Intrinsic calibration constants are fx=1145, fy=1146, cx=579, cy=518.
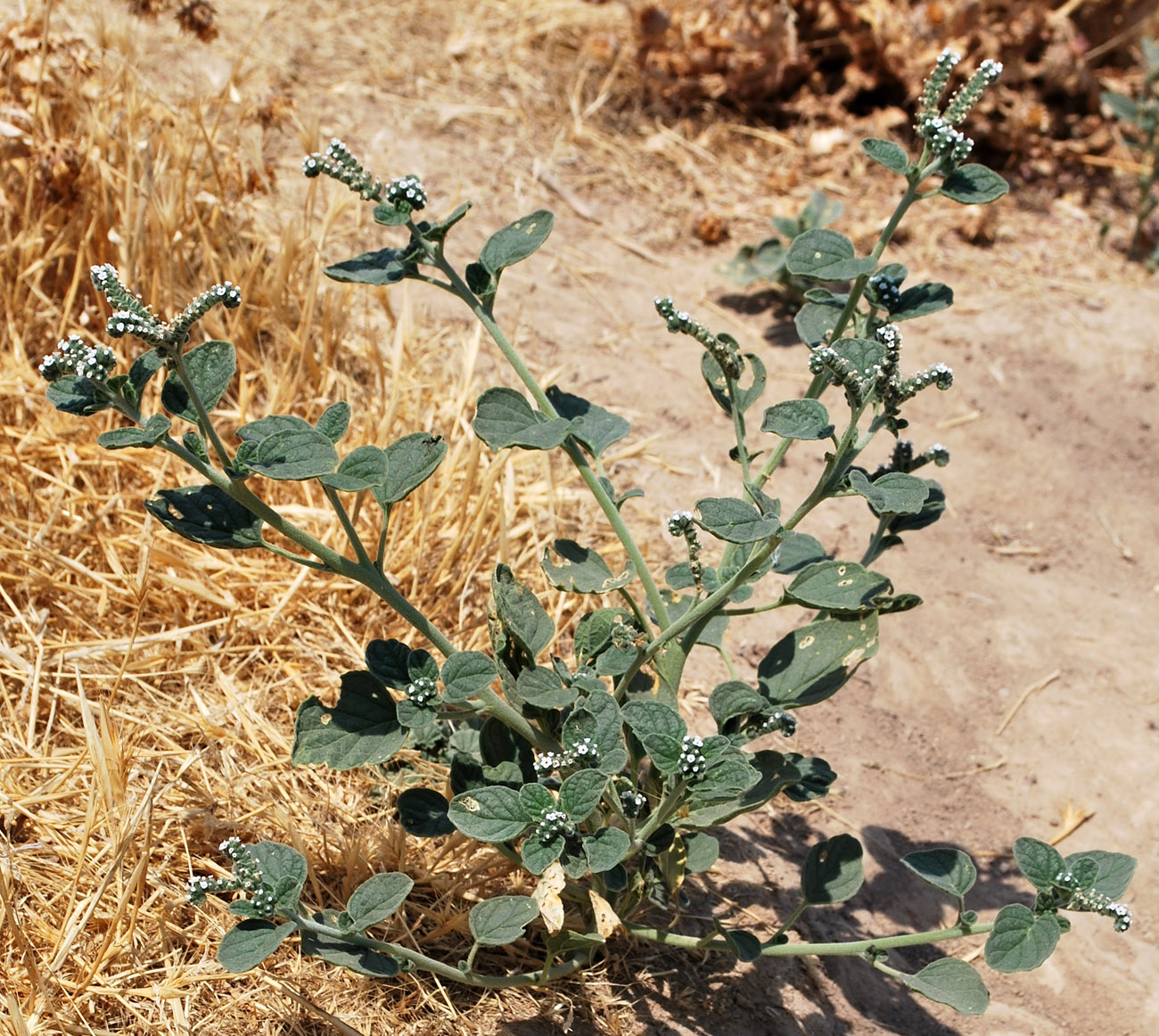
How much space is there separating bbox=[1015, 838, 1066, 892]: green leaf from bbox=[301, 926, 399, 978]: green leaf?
0.82m

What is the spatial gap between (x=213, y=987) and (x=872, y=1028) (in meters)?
1.10

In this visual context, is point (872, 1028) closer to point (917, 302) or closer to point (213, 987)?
point (213, 987)

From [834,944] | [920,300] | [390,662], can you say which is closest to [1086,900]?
[834,944]

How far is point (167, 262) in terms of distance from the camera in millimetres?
2748

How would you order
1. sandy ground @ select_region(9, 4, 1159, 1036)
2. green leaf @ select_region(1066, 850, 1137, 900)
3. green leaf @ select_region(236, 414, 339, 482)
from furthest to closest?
sandy ground @ select_region(9, 4, 1159, 1036)
green leaf @ select_region(1066, 850, 1137, 900)
green leaf @ select_region(236, 414, 339, 482)

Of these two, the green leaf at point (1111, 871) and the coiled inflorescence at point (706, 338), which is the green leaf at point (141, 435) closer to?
the coiled inflorescence at point (706, 338)

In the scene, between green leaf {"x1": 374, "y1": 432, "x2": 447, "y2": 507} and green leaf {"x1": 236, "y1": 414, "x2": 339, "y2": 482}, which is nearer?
green leaf {"x1": 236, "y1": 414, "x2": 339, "y2": 482}

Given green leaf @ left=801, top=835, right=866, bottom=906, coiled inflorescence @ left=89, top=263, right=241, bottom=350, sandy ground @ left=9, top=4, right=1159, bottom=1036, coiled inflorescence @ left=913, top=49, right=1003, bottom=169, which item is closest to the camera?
coiled inflorescence @ left=89, top=263, right=241, bottom=350

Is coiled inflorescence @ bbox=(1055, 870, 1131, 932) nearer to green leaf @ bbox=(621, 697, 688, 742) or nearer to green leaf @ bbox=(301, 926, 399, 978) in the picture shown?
green leaf @ bbox=(621, 697, 688, 742)

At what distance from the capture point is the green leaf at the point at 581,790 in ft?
4.53

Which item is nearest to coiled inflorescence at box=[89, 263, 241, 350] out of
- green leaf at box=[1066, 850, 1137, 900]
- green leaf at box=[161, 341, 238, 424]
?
green leaf at box=[161, 341, 238, 424]

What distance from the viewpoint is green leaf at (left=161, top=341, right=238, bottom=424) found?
4.56 feet

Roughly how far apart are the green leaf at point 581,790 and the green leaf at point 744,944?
0.41 m

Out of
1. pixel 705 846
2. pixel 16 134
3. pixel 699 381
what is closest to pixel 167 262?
pixel 16 134
